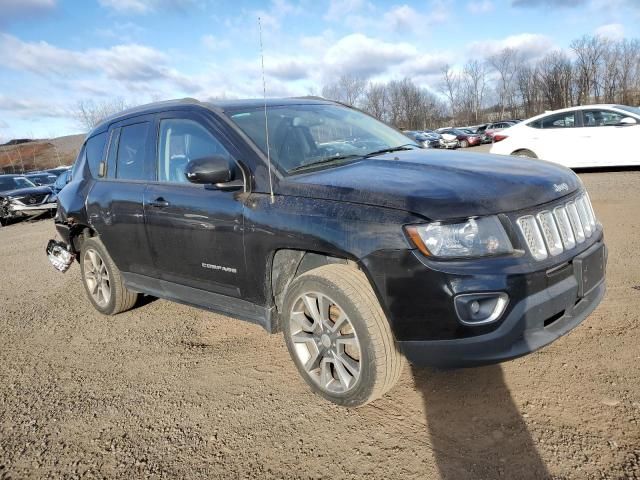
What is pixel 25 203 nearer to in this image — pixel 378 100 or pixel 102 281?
pixel 102 281

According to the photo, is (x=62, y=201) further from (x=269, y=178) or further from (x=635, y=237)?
(x=635, y=237)

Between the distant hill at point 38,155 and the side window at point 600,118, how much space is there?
2732 inches

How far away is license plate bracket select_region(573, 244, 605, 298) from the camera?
2.64 m

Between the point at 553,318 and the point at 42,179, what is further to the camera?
the point at 42,179

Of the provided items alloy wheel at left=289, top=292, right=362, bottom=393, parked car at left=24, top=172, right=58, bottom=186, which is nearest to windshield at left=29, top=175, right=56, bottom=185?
parked car at left=24, top=172, right=58, bottom=186

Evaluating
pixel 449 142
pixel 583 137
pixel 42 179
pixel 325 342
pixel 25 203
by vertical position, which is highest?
pixel 449 142

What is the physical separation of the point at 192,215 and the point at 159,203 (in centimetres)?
42

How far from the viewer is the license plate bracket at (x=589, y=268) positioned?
2.64 metres

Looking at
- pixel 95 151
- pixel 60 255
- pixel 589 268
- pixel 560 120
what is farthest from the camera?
pixel 560 120

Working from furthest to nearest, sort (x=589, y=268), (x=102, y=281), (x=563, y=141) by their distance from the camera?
(x=563, y=141), (x=102, y=281), (x=589, y=268)

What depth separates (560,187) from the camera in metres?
2.81

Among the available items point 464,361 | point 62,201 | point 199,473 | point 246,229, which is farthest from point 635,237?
point 62,201

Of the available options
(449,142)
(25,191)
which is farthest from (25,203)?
(449,142)

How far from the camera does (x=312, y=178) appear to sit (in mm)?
2953
